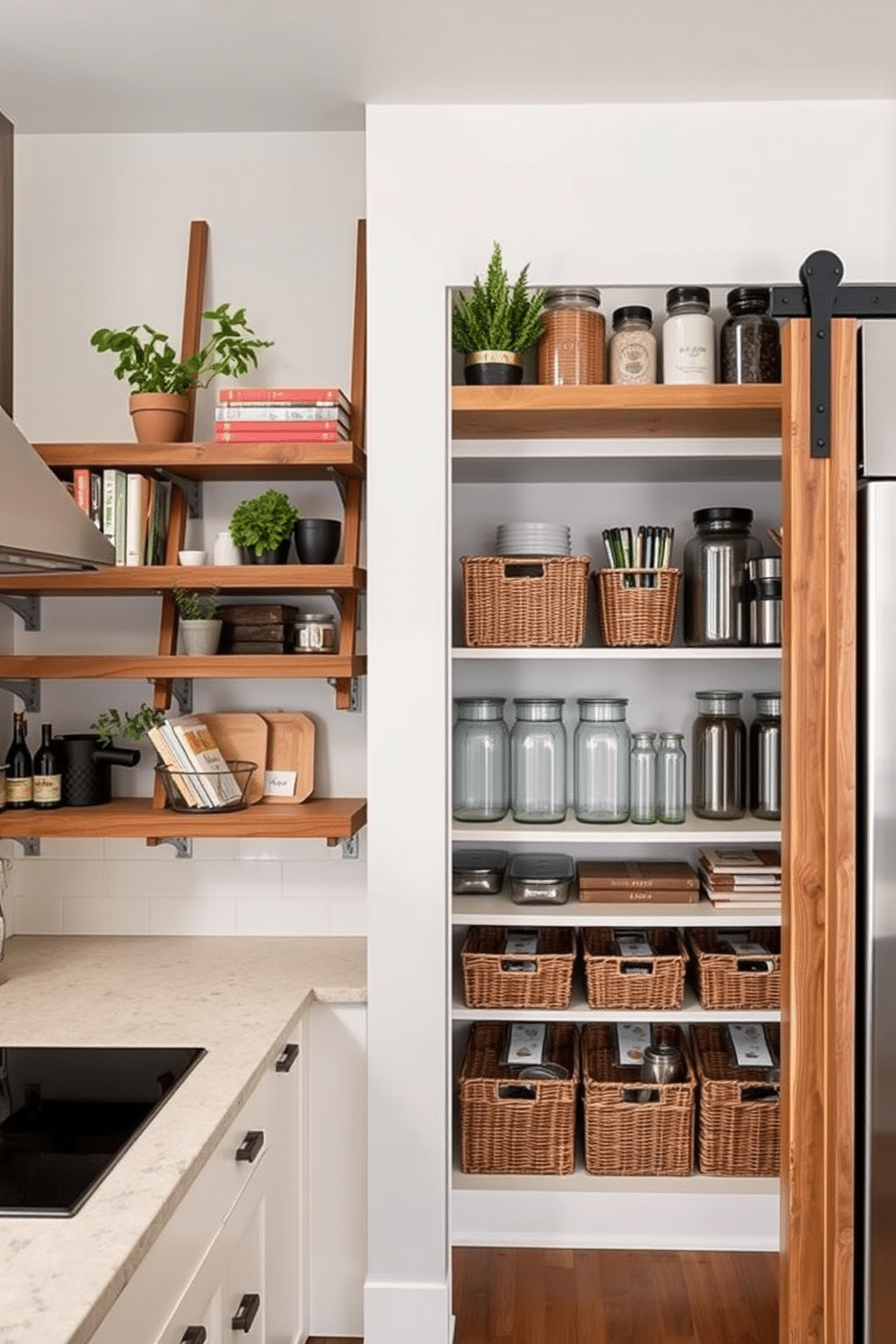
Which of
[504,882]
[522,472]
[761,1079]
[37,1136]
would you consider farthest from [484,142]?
[761,1079]

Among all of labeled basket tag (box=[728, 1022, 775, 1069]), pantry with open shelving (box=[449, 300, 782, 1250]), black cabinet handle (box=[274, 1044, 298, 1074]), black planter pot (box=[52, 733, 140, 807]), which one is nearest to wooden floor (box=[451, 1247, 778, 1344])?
pantry with open shelving (box=[449, 300, 782, 1250])

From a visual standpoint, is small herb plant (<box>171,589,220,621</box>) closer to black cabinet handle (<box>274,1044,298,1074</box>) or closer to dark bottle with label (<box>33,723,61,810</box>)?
dark bottle with label (<box>33,723,61,810</box>)

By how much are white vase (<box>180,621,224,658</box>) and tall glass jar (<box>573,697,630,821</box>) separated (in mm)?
968

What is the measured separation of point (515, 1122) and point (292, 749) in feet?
3.53

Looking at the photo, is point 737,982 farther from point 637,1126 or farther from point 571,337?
point 571,337

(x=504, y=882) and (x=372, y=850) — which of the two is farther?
(x=504, y=882)

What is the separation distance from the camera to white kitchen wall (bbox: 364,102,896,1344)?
2605 millimetres

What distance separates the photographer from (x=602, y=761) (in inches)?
127

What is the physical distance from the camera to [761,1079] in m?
3.16

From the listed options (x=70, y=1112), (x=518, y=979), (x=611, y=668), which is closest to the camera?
(x=70, y=1112)

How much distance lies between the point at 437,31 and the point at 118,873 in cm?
198

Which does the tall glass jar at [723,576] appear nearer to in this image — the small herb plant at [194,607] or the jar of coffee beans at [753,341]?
the jar of coffee beans at [753,341]

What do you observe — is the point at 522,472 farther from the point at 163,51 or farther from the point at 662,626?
the point at 163,51

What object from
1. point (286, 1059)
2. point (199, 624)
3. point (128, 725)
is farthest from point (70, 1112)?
point (199, 624)
